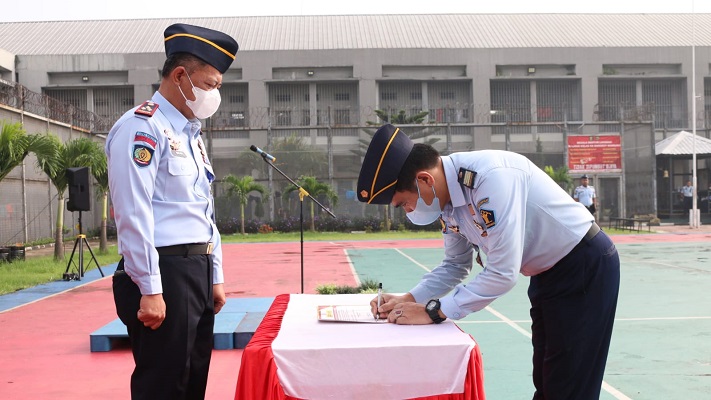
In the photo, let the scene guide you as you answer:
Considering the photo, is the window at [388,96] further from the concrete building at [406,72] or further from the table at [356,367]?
the table at [356,367]

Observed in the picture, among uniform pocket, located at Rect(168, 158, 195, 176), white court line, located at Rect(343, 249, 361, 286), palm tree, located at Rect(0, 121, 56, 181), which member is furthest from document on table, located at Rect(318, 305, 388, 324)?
palm tree, located at Rect(0, 121, 56, 181)

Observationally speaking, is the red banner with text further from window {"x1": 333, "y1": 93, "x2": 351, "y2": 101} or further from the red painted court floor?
the red painted court floor

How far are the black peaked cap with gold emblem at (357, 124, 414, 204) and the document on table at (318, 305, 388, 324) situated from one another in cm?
57

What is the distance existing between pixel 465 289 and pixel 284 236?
65.3 feet

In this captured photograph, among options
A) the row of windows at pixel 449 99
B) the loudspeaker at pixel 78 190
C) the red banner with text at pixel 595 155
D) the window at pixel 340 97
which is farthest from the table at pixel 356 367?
the window at pixel 340 97

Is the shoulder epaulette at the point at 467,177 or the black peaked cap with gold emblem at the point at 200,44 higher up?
the black peaked cap with gold emblem at the point at 200,44

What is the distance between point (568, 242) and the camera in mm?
2479

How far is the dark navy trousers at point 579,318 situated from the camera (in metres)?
2.46

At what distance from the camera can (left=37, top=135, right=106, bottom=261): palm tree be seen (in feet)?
42.5

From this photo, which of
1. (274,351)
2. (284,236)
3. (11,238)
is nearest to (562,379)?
(274,351)

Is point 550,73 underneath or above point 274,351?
above

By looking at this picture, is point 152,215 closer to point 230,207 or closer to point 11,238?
point 11,238

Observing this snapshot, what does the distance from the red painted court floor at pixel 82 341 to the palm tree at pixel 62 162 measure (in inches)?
117

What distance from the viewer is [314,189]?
74.0 ft
